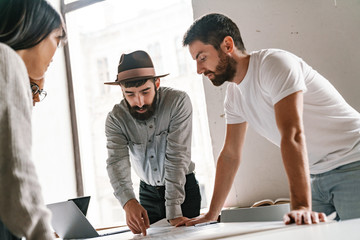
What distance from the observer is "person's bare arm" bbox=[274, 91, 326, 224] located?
1.16m

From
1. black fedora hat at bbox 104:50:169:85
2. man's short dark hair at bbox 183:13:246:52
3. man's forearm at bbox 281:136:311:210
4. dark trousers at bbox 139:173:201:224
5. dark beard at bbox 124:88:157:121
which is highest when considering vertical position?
man's short dark hair at bbox 183:13:246:52

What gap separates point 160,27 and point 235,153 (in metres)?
11.7

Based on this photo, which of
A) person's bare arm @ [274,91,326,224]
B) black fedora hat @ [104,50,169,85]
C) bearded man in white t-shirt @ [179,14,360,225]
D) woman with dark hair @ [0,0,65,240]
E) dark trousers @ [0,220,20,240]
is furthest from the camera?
black fedora hat @ [104,50,169,85]

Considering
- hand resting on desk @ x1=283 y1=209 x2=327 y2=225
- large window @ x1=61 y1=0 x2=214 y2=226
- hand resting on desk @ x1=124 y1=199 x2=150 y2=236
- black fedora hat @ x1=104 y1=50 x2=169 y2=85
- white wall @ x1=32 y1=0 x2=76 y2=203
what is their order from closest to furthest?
hand resting on desk @ x1=283 y1=209 x2=327 y2=225 < hand resting on desk @ x1=124 y1=199 x2=150 y2=236 < black fedora hat @ x1=104 y1=50 x2=169 y2=85 < white wall @ x1=32 y1=0 x2=76 y2=203 < large window @ x1=61 y1=0 x2=214 y2=226

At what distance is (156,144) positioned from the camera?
2.08 metres

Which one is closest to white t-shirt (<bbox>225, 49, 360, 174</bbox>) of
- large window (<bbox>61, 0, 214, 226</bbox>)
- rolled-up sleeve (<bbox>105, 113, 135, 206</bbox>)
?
rolled-up sleeve (<bbox>105, 113, 135, 206</bbox>)

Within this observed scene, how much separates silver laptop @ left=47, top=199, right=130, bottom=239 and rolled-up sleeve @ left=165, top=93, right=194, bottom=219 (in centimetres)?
37

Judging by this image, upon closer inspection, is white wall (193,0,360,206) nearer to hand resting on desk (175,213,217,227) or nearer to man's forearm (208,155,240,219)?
man's forearm (208,155,240,219)

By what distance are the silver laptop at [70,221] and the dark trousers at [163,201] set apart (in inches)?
20.3

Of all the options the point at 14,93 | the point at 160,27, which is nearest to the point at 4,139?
the point at 14,93

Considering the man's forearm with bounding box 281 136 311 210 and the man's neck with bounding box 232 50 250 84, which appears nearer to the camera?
the man's forearm with bounding box 281 136 311 210

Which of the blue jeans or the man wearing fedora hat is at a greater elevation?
the man wearing fedora hat

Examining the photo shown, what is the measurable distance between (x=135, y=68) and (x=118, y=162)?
51 cm

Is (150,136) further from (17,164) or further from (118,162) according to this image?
(17,164)
